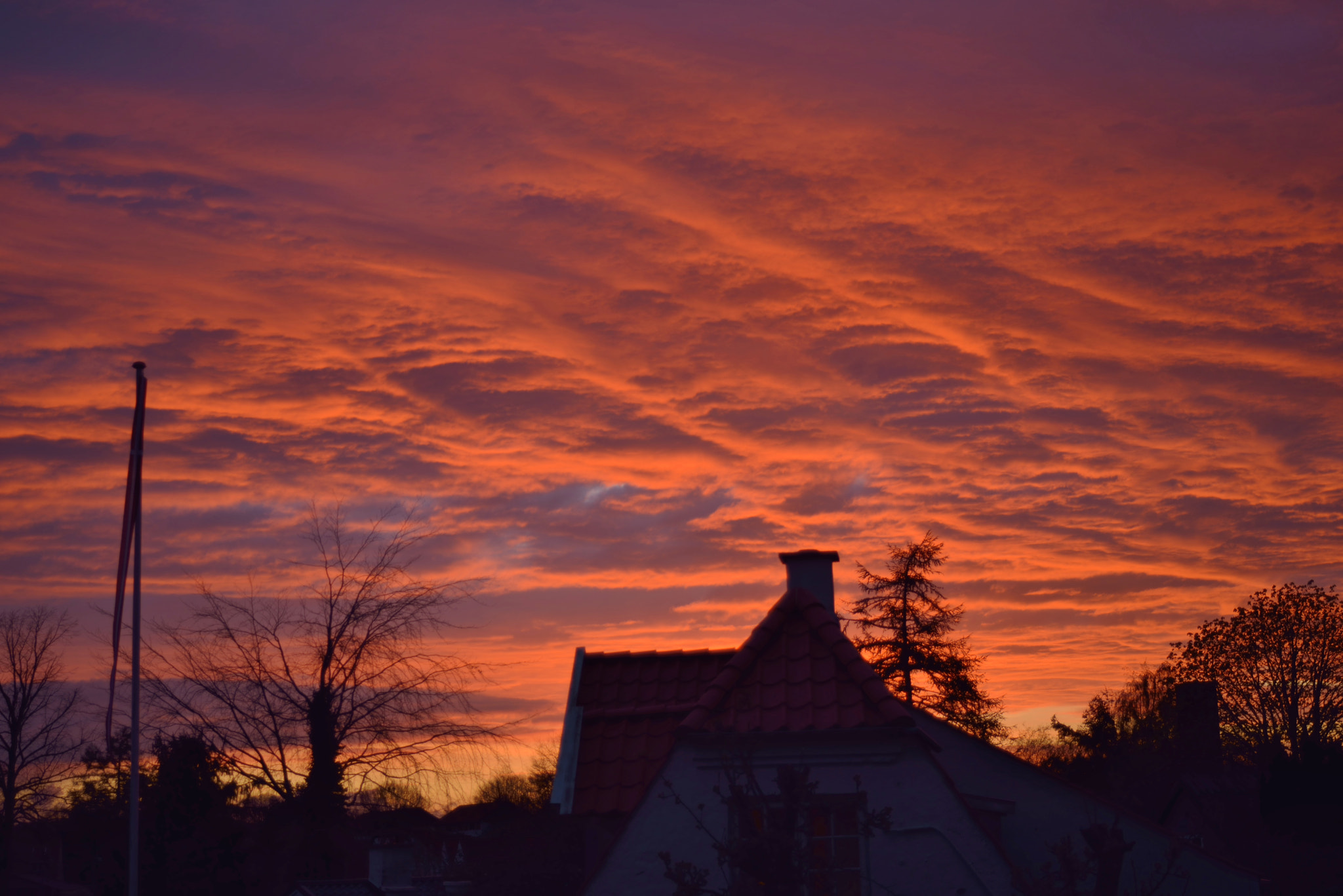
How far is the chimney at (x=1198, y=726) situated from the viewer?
48688 mm

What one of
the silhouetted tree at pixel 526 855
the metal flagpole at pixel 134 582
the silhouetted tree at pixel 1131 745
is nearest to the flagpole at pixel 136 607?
the metal flagpole at pixel 134 582

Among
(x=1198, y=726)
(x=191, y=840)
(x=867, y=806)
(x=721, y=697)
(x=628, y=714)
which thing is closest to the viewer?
(x=867, y=806)

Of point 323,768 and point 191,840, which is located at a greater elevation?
point 323,768

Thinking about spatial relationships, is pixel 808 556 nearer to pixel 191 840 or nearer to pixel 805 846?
pixel 805 846

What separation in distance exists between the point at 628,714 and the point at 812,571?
3.39 m

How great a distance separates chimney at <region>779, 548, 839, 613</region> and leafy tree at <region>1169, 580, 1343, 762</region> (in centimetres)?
3985

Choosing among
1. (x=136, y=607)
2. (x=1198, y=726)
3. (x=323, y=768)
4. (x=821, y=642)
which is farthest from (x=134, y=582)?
(x=1198, y=726)

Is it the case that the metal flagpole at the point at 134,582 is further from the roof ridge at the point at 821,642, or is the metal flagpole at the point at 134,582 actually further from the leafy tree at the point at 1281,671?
the leafy tree at the point at 1281,671

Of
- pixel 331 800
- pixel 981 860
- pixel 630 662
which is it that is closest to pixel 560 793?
pixel 630 662

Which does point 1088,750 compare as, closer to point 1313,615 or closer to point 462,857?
point 1313,615

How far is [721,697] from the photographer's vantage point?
498 inches

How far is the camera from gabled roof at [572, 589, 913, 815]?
1223 centimetres

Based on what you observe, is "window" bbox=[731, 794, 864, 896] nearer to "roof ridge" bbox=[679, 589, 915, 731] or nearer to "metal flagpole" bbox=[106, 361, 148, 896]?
"roof ridge" bbox=[679, 589, 915, 731]

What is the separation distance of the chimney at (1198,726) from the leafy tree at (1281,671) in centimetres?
42
